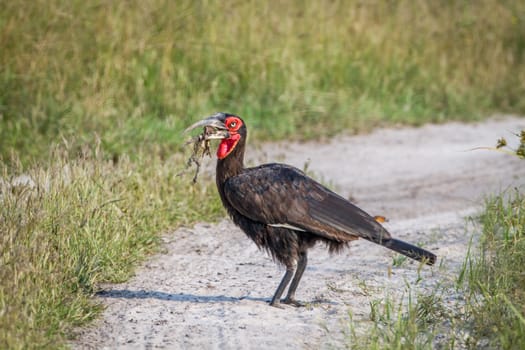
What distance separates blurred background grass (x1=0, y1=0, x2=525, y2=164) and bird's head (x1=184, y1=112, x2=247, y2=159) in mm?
2373

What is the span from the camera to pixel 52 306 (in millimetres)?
4539

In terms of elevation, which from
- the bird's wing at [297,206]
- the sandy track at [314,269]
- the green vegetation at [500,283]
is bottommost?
the sandy track at [314,269]

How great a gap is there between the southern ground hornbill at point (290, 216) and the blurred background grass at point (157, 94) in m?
0.93

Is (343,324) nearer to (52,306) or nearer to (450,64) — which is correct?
(52,306)

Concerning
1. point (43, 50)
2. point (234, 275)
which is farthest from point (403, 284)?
point (43, 50)

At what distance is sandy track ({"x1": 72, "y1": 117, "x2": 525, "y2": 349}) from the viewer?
4.59 m

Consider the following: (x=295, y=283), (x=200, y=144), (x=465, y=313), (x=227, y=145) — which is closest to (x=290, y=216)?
(x=295, y=283)

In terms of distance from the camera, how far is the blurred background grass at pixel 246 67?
894 centimetres

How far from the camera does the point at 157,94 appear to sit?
32.1 ft

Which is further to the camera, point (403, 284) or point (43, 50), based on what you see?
point (43, 50)

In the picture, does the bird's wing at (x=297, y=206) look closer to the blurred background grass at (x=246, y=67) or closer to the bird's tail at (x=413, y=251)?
the bird's tail at (x=413, y=251)

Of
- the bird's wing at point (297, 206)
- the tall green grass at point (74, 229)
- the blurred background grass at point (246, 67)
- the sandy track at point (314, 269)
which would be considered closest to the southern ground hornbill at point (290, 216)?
the bird's wing at point (297, 206)

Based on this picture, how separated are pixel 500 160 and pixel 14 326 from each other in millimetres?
6659

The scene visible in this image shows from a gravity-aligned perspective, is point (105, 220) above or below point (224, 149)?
below
